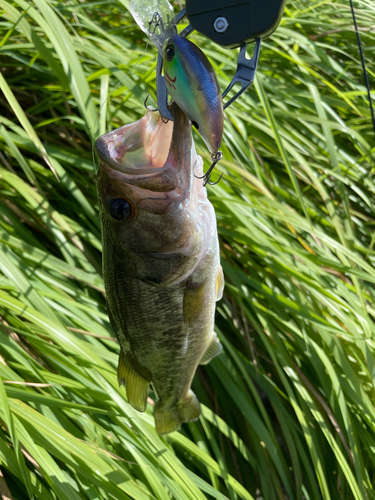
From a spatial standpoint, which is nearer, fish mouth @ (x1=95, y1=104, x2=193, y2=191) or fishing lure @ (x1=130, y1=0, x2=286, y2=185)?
fishing lure @ (x1=130, y1=0, x2=286, y2=185)

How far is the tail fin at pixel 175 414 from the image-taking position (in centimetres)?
112

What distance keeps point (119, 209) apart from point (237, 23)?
14.4 inches

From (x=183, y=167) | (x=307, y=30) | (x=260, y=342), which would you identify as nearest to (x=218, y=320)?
(x=260, y=342)

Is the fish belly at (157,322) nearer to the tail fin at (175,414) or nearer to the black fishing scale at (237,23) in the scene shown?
the tail fin at (175,414)

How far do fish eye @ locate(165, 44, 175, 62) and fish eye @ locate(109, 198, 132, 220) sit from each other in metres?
0.30

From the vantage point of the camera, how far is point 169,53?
591 mm

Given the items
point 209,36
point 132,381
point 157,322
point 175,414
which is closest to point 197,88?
point 209,36

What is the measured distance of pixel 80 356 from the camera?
1392mm

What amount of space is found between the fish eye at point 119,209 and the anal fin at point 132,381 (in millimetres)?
324

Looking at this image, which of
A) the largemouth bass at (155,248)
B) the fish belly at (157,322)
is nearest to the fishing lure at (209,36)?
the largemouth bass at (155,248)

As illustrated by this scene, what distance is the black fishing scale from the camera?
23.4 inches

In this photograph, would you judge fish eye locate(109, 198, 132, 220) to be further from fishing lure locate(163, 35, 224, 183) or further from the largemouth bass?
fishing lure locate(163, 35, 224, 183)

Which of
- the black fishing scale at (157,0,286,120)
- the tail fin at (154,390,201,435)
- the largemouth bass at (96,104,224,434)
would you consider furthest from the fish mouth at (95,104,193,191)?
the tail fin at (154,390,201,435)

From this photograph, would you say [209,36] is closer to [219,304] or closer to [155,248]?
[155,248]
